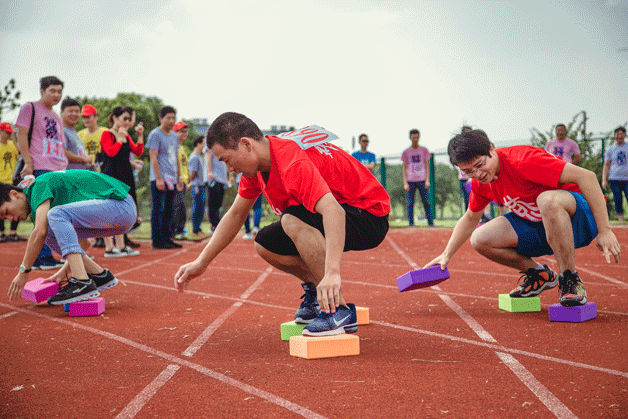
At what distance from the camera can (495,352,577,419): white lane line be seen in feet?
6.56

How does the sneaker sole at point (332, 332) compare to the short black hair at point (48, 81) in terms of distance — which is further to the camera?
the short black hair at point (48, 81)

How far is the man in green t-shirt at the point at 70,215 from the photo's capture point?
3986mm

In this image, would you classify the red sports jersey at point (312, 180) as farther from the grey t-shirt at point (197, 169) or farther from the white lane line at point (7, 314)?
the grey t-shirt at point (197, 169)

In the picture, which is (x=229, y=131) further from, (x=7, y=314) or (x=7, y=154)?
(x=7, y=154)

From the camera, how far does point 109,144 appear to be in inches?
279

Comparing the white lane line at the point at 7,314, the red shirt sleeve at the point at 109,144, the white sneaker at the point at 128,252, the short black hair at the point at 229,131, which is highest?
the red shirt sleeve at the point at 109,144

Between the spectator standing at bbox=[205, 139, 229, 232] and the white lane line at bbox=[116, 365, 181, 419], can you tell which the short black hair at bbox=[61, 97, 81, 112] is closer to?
the spectator standing at bbox=[205, 139, 229, 232]

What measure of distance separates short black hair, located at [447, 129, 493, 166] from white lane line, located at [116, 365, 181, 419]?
2.03m

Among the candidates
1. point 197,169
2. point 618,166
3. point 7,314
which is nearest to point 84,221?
point 7,314

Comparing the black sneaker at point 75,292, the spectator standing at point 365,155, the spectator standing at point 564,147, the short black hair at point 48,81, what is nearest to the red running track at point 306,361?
the black sneaker at point 75,292

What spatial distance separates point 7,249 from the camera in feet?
29.2

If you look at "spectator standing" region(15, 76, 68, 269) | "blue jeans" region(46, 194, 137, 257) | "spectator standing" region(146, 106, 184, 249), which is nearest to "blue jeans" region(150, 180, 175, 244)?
"spectator standing" region(146, 106, 184, 249)

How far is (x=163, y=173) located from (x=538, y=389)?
22.7 ft

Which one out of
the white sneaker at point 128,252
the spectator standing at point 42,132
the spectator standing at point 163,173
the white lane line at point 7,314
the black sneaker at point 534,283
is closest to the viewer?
the black sneaker at point 534,283
